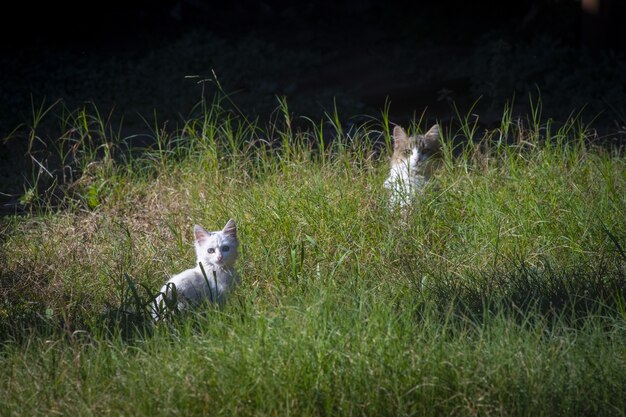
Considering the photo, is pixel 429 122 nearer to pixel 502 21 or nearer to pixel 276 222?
pixel 276 222

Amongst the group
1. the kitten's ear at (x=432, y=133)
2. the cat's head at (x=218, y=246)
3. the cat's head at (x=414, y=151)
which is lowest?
the cat's head at (x=218, y=246)

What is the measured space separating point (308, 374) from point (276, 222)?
1.66 metres

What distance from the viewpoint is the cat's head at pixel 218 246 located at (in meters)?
3.98

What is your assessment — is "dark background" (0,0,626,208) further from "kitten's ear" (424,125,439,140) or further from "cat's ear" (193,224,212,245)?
"cat's ear" (193,224,212,245)

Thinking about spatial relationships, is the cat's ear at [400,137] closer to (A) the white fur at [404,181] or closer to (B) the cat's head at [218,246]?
(A) the white fur at [404,181]

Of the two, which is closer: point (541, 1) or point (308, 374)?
point (308, 374)

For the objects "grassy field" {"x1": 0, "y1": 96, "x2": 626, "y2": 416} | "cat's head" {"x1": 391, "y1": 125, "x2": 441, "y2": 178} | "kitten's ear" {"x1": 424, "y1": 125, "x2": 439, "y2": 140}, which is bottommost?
"grassy field" {"x1": 0, "y1": 96, "x2": 626, "y2": 416}

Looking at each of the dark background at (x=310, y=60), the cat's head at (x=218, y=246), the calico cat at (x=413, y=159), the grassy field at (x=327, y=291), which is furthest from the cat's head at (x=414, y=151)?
the cat's head at (x=218, y=246)

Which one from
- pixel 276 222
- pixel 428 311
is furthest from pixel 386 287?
pixel 276 222

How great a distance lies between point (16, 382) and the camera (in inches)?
125

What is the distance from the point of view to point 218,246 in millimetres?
3977

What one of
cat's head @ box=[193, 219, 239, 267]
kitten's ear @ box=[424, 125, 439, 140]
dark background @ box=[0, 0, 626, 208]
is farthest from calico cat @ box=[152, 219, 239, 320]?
dark background @ box=[0, 0, 626, 208]

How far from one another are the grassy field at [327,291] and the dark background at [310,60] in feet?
3.80

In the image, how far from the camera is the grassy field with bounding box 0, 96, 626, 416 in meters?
3.06
